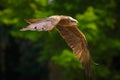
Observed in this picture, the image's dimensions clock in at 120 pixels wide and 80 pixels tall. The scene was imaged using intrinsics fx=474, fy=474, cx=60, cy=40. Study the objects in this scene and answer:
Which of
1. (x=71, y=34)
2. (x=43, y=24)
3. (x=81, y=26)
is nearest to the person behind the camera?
(x=43, y=24)

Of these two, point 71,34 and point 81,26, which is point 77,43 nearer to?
point 71,34

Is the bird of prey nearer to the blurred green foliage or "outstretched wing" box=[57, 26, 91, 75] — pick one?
"outstretched wing" box=[57, 26, 91, 75]

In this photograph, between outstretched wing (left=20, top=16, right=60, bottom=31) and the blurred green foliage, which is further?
the blurred green foliage

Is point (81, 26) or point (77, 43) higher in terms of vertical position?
point (77, 43)

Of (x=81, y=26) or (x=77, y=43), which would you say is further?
(x=81, y=26)

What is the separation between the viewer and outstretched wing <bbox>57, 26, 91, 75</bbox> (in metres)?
1.35

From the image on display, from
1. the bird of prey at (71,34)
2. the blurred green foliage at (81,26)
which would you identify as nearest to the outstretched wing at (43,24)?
the bird of prey at (71,34)

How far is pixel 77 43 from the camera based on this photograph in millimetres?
1380

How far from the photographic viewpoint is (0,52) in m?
15.5

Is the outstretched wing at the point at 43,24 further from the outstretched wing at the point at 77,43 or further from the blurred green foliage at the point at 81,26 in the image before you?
the blurred green foliage at the point at 81,26

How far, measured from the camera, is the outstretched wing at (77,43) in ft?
4.42

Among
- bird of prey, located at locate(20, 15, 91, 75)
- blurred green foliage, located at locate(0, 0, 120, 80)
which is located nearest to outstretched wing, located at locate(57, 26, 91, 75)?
bird of prey, located at locate(20, 15, 91, 75)

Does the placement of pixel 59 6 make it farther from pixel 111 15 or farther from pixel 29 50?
pixel 29 50

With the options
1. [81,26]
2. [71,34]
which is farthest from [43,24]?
[81,26]
